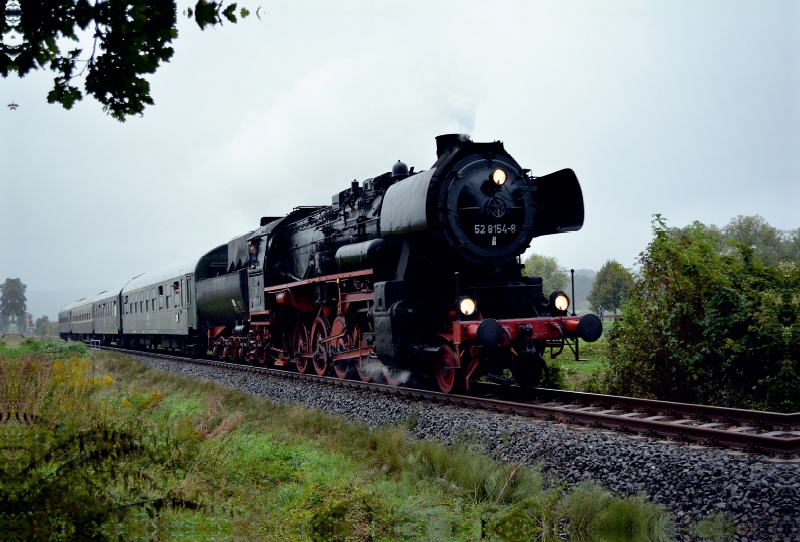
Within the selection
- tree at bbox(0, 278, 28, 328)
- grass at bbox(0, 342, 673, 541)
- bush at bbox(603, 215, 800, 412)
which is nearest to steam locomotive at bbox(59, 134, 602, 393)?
bush at bbox(603, 215, 800, 412)

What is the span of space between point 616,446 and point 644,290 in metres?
5.70

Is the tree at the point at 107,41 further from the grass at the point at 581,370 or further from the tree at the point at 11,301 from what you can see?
the tree at the point at 11,301

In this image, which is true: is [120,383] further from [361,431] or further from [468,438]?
[468,438]

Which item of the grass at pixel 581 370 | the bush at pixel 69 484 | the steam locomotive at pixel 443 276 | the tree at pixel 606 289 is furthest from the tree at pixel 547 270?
the bush at pixel 69 484

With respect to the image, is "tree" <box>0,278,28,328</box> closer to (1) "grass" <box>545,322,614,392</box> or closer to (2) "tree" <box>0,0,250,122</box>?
(1) "grass" <box>545,322,614,392</box>

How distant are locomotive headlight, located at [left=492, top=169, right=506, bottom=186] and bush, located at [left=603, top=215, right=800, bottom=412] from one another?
269 centimetres

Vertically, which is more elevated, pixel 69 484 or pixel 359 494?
pixel 69 484

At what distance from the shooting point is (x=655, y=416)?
25.8ft

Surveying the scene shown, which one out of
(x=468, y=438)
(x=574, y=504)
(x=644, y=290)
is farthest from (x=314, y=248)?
(x=574, y=504)

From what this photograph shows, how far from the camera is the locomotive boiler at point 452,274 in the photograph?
991 centimetres

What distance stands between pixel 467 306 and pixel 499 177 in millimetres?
2185

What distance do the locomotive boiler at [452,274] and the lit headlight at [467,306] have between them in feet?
0.05

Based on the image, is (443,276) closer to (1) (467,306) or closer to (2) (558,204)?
(1) (467,306)

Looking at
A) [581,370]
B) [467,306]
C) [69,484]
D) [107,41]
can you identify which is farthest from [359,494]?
[581,370]
